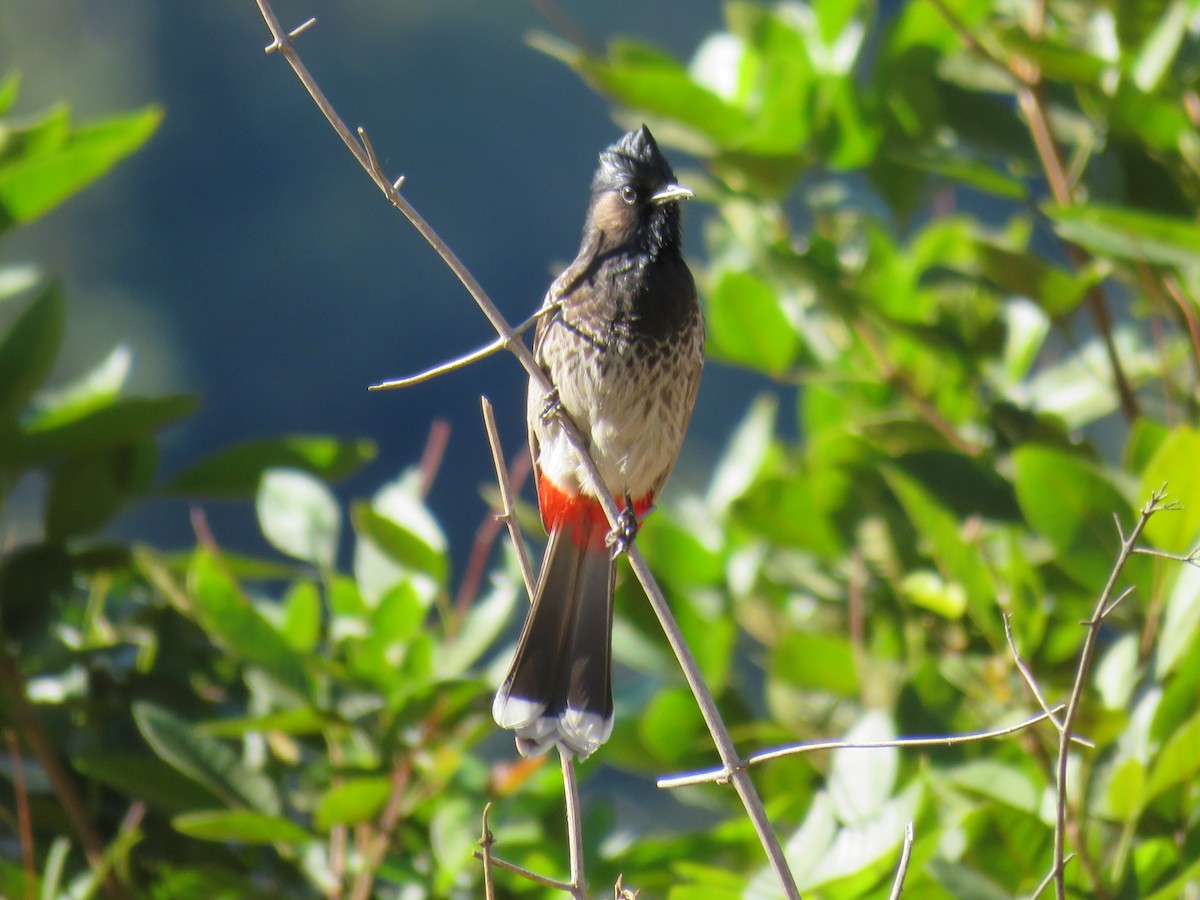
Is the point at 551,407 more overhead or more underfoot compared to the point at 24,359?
more underfoot

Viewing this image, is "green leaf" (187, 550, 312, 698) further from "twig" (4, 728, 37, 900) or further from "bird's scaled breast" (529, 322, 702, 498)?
"bird's scaled breast" (529, 322, 702, 498)

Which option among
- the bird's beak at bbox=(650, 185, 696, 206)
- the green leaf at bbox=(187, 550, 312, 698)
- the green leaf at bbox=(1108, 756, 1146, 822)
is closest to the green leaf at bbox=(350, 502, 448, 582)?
the green leaf at bbox=(187, 550, 312, 698)

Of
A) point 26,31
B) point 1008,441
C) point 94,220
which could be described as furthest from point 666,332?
point 26,31

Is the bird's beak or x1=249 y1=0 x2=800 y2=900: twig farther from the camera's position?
the bird's beak

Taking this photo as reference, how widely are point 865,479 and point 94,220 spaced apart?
4.28 m

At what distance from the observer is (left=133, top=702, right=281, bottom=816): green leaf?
2156 millimetres

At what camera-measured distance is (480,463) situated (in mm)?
5312

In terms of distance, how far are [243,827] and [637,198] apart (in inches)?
44.7

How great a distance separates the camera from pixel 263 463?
2.75m

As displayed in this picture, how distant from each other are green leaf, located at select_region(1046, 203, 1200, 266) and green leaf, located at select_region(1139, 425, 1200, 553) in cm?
27

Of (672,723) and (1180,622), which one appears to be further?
(672,723)

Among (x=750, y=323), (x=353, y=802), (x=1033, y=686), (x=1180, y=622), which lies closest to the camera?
(x=1033, y=686)

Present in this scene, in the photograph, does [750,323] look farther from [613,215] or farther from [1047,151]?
[1047,151]

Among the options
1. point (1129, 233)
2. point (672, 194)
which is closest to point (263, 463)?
point (672, 194)
